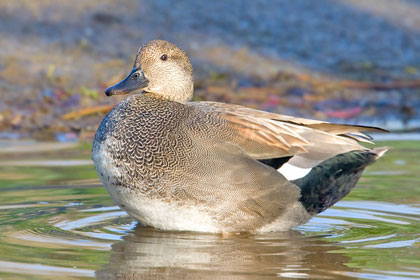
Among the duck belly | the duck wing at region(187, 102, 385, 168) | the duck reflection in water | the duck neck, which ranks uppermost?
the duck neck

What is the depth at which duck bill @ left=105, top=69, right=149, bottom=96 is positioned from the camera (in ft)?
19.3

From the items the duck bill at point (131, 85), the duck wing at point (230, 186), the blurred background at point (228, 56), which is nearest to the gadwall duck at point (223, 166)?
the duck wing at point (230, 186)

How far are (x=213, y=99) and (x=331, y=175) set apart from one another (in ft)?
15.5

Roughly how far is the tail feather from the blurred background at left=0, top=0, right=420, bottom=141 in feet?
13.9

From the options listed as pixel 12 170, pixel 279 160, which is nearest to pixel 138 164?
pixel 279 160

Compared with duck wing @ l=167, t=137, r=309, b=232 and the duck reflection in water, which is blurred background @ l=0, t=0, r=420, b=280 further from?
duck wing @ l=167, t=137, r=309, b=232

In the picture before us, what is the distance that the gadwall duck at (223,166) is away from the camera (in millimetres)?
5320

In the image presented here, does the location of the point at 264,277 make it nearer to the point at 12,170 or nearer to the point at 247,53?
the point at 12,170

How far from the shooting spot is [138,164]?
5.38 metres

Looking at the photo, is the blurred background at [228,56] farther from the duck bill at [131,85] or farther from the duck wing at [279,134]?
the duck wing at [279,134]

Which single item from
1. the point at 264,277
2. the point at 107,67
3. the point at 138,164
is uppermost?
the point at 107,67

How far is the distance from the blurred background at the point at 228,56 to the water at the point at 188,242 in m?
2.73

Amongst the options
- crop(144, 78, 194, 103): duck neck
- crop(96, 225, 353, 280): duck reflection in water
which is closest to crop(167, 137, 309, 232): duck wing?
crop(96, 225, 353, 280): duck reflection in water

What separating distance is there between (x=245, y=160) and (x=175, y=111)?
24.5 inches
